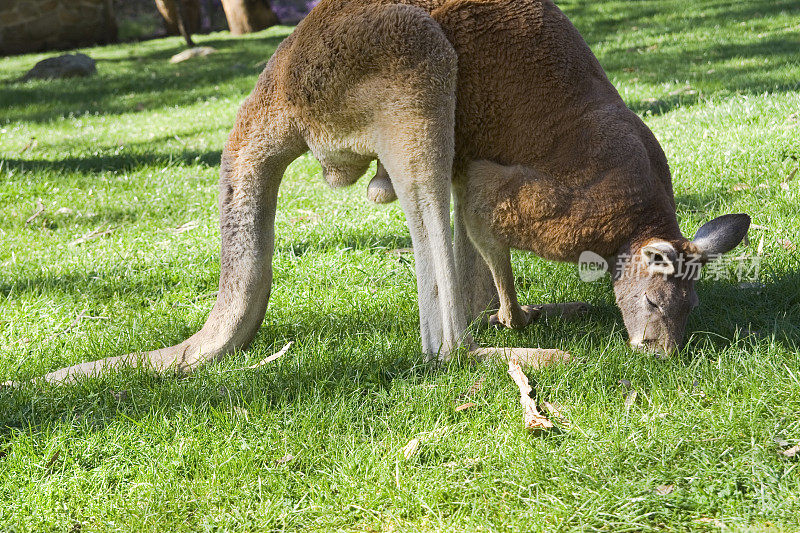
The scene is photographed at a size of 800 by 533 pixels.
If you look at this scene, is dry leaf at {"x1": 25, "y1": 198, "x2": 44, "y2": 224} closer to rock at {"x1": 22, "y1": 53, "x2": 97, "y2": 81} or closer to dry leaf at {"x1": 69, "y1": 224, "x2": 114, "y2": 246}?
dry leaf at {"x1": 69, "y1": 224, "x2": 114, "y2": 246}

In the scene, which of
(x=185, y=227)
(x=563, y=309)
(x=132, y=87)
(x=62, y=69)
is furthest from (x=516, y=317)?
(x=62, y=69)

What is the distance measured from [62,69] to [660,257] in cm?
1269

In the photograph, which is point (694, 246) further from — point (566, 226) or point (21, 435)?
point (21, 435)

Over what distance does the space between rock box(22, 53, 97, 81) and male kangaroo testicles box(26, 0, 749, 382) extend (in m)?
11.4

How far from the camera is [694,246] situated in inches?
120

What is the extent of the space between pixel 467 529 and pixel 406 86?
1.64 metres

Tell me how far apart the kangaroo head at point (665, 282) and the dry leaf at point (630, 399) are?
27 centimetres

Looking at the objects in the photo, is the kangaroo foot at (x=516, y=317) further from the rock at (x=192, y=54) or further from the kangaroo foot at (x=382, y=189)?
the rock at (x=192, y=54)

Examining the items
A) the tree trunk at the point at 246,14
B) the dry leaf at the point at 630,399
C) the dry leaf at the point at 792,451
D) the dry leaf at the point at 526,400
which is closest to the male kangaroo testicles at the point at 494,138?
the dry leaf at the point at 526,400

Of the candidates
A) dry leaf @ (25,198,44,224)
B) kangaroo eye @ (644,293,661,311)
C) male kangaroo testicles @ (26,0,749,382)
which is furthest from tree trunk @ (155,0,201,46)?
kangaroo eye @ (644,293,661,311)

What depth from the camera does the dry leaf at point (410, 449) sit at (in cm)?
265

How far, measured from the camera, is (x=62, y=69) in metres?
13.2

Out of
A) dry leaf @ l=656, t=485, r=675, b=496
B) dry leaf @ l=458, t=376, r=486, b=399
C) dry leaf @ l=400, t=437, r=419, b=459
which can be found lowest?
dry leaf @ l=656, t=485, r=675, b=496

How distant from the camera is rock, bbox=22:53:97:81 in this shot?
1310cm
